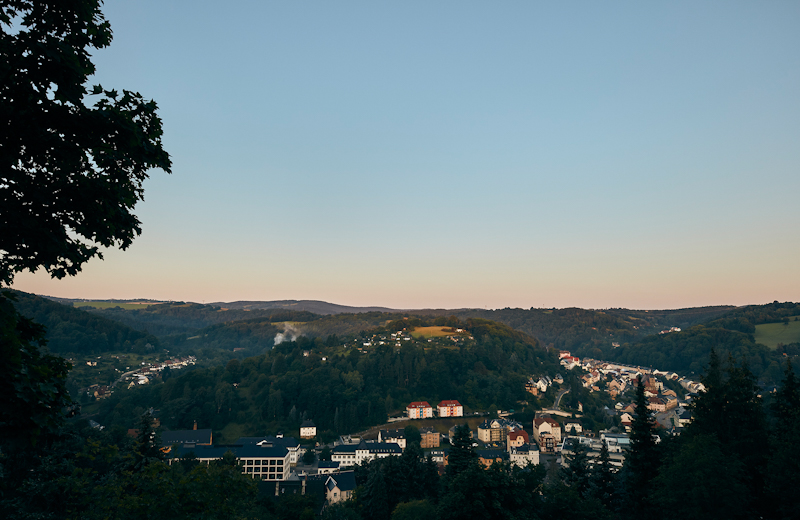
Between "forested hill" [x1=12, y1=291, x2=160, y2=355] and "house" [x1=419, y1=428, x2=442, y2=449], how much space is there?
4226 inches

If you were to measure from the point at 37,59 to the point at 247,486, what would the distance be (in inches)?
464

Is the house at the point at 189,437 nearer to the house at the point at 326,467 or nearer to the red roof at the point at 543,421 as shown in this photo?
the house at the point at 326,467

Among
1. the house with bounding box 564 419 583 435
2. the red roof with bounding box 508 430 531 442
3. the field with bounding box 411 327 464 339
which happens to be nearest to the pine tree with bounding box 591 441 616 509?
the red roof with bounding box 508 430 531 442

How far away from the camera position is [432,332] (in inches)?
5881

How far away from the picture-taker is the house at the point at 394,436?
73200 millimetres

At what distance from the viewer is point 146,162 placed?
259 inches

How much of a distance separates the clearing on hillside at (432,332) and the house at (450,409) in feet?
159

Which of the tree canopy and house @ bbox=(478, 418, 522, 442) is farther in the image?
house @ bbox=(478, 418, 522, 442)

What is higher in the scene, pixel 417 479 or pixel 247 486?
pixel 247 486

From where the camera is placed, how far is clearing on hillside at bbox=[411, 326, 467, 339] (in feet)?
474

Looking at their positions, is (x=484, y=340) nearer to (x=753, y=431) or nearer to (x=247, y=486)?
(x=753, y=431)

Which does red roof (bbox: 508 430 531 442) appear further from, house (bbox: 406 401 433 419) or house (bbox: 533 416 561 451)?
house (bbox: 406 401 433 419)

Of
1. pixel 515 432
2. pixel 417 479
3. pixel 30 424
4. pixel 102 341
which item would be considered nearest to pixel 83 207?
pixel 30 424

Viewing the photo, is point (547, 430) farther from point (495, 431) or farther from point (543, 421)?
point (495, 431)
